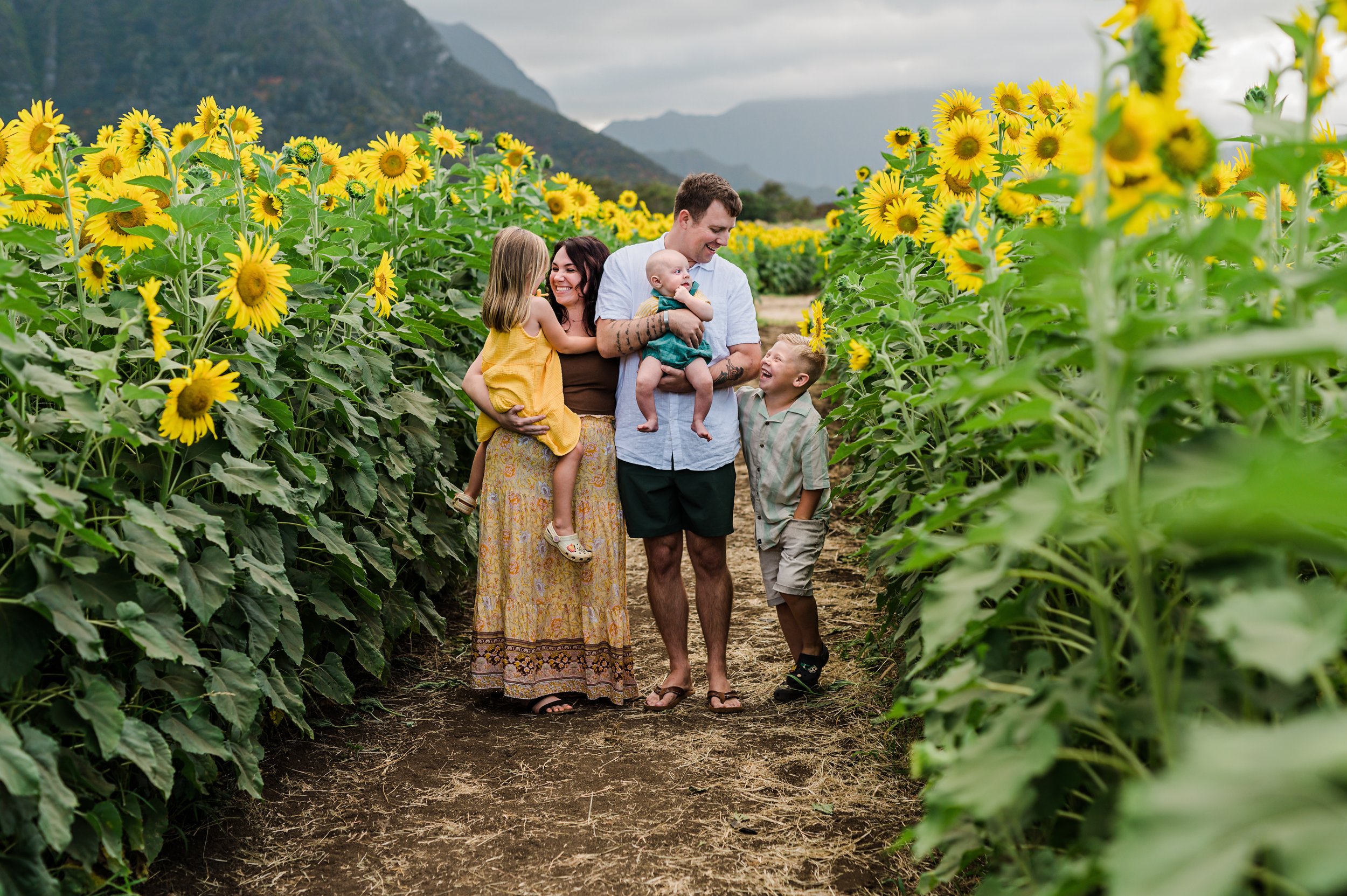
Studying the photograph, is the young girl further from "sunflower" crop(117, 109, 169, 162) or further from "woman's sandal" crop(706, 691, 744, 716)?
"sunflower" crop(117, 109, 169, 162)

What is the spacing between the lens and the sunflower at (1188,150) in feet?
4.79

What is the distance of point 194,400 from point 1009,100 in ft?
11.5

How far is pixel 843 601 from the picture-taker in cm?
525

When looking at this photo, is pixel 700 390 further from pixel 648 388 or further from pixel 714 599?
pixel 714 599

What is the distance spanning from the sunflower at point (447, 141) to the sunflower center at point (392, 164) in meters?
0.54

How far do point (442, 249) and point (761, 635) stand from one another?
232 centimetres

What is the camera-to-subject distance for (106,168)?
3.63 metres

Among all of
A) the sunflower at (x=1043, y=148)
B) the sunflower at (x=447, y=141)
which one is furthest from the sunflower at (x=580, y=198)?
the sunflower at (x=1043, y=148)

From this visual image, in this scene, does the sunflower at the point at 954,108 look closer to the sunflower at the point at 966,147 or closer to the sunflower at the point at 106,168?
the sunflower at the point at 966,147

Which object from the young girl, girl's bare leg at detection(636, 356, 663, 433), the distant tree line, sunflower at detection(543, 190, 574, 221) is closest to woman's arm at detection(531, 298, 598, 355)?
the young girl

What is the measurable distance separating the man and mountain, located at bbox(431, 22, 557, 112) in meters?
116

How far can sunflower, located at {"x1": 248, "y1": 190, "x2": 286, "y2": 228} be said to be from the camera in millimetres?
3762

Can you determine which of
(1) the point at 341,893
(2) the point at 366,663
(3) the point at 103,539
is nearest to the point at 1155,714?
(3) the point at 103,539

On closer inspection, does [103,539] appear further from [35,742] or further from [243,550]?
[243,550]
